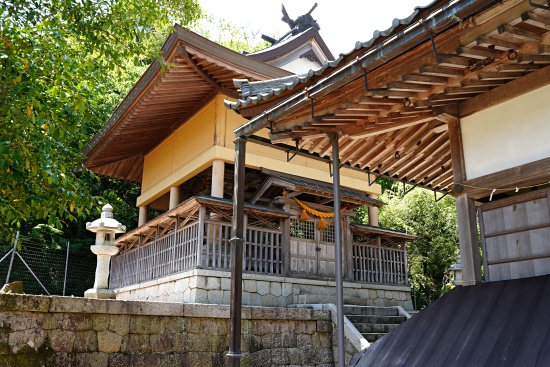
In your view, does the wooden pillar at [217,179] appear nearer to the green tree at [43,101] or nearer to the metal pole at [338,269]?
the green tree at [43,101]

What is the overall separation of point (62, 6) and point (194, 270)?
5.82 meters

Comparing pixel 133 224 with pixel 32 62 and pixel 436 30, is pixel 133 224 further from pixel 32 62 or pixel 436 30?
pixel 436 30

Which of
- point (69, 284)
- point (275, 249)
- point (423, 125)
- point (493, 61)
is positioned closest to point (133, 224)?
point (69, 284)

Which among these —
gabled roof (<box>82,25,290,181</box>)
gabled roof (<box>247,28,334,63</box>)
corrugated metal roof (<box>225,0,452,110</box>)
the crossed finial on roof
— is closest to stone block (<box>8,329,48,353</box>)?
corrugated metal roof (<box>225,0,452,110</box>)

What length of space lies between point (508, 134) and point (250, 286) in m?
7.21

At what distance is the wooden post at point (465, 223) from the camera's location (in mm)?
5262

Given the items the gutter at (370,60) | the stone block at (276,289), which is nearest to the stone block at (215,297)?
the stone block at (276,289)

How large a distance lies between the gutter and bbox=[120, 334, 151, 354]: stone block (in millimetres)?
3825

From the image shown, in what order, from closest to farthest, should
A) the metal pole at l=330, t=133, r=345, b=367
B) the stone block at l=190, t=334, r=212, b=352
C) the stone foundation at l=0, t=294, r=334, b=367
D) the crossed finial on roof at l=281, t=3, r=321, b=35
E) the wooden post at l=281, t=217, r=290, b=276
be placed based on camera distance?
the metal pole at l=330, t=133, r=345, b=367 → the stone foundation at l=0, t=294, r=334, b=367 → the stone block at l=190, t=334, r=212, b=352 → the wooden post at l=281, t=217, r=290, b=276 → the crossed finial on roof at l=281, t=3, r=321, b=35

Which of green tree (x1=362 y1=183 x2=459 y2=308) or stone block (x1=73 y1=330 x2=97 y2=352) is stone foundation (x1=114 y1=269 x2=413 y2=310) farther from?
green tree (x1=362 y1=183 x2=459 y2=308)

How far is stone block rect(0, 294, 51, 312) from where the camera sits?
20.2ft

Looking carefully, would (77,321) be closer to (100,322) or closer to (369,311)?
(100,322)

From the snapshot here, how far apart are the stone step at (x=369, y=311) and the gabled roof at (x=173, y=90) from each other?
6.03 m

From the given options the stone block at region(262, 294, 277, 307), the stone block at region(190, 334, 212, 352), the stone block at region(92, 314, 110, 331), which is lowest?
the stone block at region(190, 334, 212, 352)
